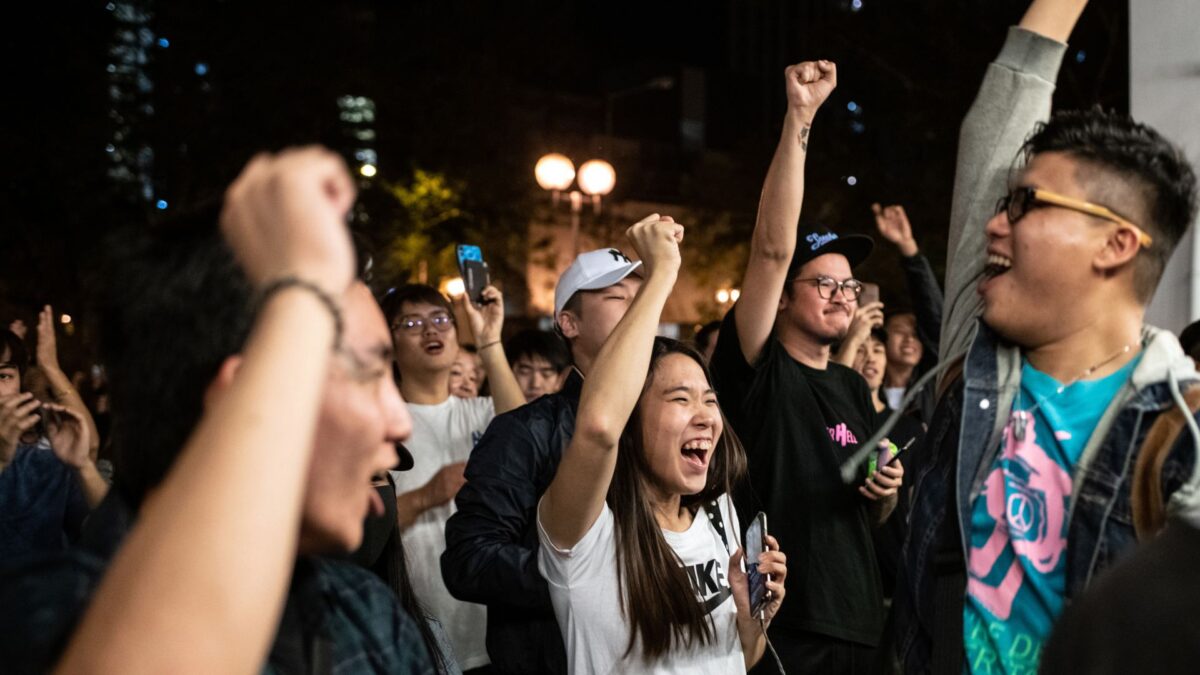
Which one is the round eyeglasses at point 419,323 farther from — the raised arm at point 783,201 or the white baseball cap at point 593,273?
the raised arm at point 783,201

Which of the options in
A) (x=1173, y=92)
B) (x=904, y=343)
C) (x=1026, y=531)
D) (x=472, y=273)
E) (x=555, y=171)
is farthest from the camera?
(x=555, y=171)

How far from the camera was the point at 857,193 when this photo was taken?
18.8 m

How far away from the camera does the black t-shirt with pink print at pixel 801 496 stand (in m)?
3.91

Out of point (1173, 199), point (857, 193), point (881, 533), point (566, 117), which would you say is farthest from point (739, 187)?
point (1173, 199)

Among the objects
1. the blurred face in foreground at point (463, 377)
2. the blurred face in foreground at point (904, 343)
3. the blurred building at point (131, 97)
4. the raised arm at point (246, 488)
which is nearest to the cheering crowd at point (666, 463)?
the raised arm at point (246, 488)

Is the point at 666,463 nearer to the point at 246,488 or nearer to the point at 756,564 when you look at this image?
the point at 756,564

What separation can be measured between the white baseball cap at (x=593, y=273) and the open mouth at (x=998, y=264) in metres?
1.87

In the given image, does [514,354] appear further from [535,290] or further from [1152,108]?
[535,290]

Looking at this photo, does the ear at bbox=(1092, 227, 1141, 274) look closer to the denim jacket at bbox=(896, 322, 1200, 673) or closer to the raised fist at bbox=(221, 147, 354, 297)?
the denim jacket at bbox=(896, 322, 1200, 673)

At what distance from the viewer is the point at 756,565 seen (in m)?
3.07

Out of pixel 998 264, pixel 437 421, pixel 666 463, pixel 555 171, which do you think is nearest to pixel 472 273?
pixel 437 421

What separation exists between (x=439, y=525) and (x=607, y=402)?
2.57 metres

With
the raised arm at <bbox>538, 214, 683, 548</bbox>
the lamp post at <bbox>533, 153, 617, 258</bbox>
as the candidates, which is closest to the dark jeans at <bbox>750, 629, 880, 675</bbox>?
the raised arm at <bbox>538, 214, 683, 548</bbox>

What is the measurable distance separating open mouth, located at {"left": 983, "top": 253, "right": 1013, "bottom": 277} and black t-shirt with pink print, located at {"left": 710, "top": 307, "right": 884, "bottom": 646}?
4.98 ft
